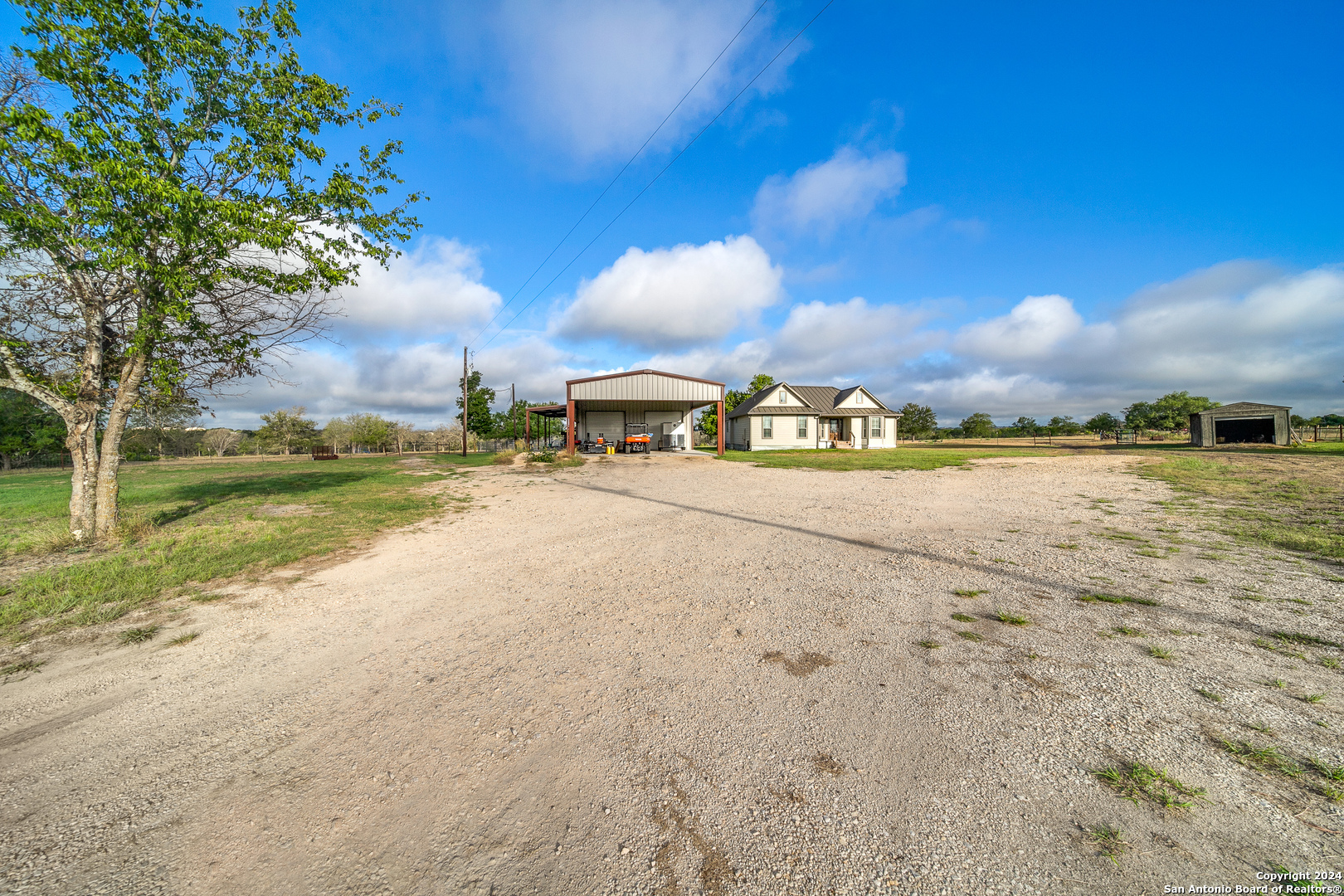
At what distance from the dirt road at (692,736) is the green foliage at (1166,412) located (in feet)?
231

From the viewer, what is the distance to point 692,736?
8.67ft

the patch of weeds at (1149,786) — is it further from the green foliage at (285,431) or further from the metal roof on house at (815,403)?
the green foliage at (285,431)

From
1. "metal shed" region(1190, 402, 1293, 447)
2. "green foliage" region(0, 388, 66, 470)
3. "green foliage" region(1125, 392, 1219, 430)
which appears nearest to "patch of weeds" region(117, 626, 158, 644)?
"green foliage" region(0, 388, 66, 470)

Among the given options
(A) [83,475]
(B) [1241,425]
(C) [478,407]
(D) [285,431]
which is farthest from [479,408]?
(B) [1241,425]

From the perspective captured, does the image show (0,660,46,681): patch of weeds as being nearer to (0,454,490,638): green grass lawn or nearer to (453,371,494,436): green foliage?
(0,454,490,638): green grass lawn

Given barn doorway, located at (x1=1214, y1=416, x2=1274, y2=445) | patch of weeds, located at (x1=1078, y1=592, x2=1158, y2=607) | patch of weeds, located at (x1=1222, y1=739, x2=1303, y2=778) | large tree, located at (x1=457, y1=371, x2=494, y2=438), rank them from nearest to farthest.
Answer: patch of weeds, located at (x1=1222, y1=739, x2=1303, y2=778) < patch of weeds, located at (x1=1078, y1=592, x2=1158, y2=607) < barn doorway, located at (x1=1214, y1=416, x2=1274, y2=445) < large tree, located at (x1=457, y1=371, x2=494, y2=438)

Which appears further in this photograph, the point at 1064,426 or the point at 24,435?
the point at 1064,426

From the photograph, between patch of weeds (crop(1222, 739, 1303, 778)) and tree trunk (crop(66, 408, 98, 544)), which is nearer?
patch of weeds (crop(1222, 739, 1303, 778))

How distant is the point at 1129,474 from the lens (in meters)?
14.4

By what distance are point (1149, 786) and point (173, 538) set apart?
36.7ft

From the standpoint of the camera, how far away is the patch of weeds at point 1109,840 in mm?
1845

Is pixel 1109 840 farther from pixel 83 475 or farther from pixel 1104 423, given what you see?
pixel 1104 423

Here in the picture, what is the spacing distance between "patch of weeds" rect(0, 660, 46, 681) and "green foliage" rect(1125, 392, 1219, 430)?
76.2 m

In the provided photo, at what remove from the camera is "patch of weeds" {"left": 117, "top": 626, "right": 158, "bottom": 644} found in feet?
13.1
